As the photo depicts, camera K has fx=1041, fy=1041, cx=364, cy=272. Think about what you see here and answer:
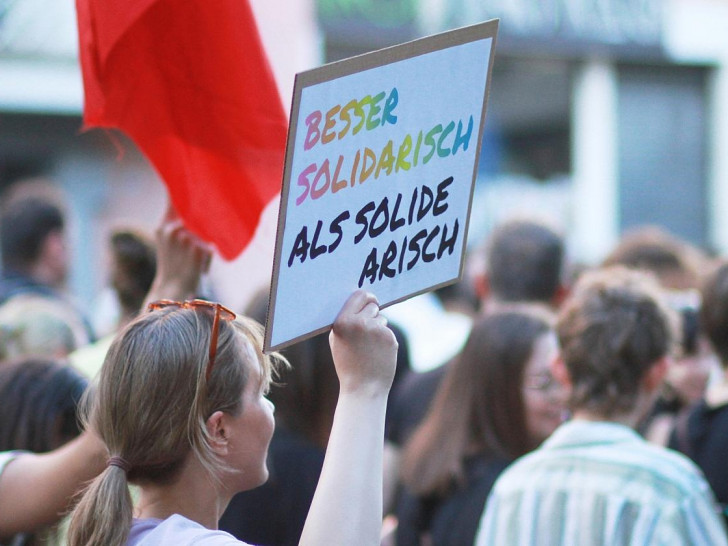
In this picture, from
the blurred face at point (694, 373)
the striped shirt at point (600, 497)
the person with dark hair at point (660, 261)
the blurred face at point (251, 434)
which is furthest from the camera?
the person with dark hair at point (660, 261)

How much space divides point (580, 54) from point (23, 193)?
29.0ft

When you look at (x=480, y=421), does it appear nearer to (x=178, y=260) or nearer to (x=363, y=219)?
(x=178, y=260)

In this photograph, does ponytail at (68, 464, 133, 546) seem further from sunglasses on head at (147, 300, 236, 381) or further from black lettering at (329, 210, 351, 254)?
black lettering at (329, 210, 351, 254)

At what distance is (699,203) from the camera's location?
13.9 meters

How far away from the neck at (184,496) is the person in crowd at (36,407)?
81 centimetres

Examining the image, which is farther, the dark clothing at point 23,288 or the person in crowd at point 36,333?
the dark clothing at point 23,288

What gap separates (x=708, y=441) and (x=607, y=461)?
0.54 meters

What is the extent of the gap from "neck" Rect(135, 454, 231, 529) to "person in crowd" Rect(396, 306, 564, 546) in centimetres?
132

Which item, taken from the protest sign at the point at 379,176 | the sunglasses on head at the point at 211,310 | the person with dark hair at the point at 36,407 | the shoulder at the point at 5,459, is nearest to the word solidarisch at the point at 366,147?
the protest sign at the point at 379,176

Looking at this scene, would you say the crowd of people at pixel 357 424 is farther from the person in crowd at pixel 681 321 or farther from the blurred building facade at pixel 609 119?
the blurred building facade at pixel 609 119

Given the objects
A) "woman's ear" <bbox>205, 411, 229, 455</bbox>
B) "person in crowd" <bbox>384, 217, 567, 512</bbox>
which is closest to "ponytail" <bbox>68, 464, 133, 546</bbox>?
"woman's ear" <bbox>205, 411, 229, 455</bbox>

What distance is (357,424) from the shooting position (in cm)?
157

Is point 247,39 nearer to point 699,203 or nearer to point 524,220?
point 524,220

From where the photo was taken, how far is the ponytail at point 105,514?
159 cm
